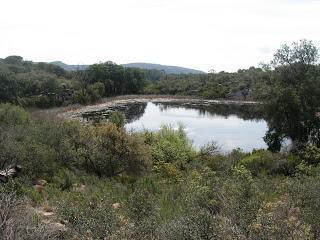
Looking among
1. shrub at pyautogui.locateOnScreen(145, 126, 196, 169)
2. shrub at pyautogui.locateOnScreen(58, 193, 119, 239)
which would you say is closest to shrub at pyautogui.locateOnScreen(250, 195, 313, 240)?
shrub at pyautogui.locateOnScreen(58, 193, 119, 239)

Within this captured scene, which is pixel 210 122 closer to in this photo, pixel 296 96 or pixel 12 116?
pixel 296 96

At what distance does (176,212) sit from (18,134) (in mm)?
12580

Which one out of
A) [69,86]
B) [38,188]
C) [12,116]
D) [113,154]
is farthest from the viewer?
[69,86]

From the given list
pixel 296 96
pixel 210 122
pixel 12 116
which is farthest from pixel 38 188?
pixel 210 122

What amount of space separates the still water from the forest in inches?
288

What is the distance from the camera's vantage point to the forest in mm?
9172

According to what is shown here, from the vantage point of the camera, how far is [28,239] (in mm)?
8758

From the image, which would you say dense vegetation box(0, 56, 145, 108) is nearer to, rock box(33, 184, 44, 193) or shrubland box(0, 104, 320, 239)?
shrubland box(0, 104, 320, 239)

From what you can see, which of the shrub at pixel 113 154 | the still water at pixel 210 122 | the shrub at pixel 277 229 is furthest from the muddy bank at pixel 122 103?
the shrub at pixel 277 229

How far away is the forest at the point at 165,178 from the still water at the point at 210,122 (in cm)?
731

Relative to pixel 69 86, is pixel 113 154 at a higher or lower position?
higher

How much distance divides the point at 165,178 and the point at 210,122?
39219 mm

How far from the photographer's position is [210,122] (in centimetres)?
6119

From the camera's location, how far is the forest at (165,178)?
361 inches
